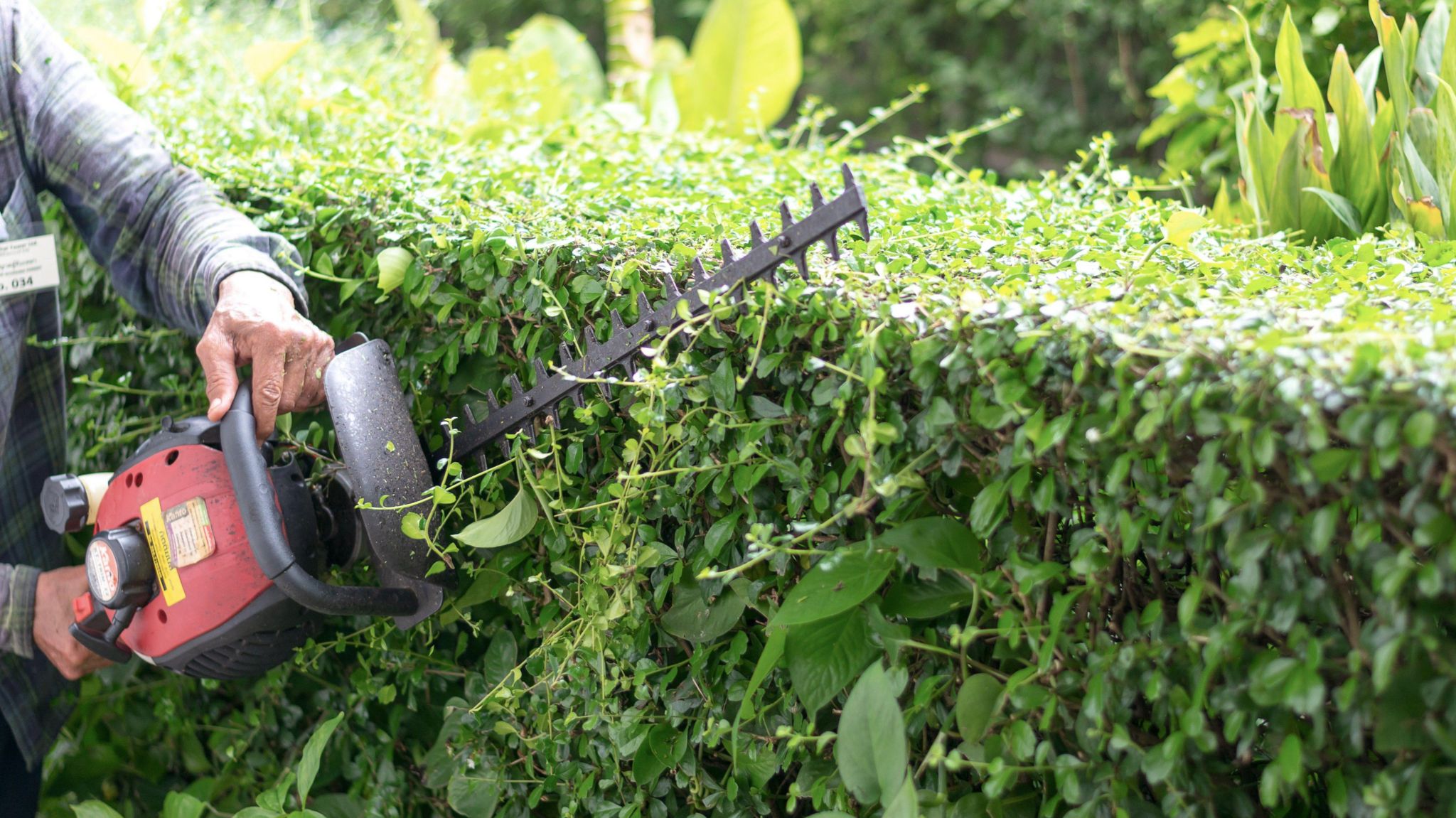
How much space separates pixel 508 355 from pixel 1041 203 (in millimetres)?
986

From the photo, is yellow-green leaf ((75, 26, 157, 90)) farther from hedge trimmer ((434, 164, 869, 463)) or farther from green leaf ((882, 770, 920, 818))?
green leaf ((882, 770, 920, 818))

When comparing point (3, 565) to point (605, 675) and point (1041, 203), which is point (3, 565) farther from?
point (1041, 203)

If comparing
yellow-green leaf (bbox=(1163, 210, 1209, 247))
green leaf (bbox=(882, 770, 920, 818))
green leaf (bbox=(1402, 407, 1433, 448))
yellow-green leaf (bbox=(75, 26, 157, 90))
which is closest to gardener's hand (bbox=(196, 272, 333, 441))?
green leaf (bbox=(882, 770, 920, 818))

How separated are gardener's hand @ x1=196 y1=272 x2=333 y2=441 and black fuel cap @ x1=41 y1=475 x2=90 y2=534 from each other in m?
0.32

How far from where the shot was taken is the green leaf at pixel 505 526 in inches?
56.8

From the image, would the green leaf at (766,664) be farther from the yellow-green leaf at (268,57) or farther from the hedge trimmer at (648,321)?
the yellow-green leaf at (268,57)

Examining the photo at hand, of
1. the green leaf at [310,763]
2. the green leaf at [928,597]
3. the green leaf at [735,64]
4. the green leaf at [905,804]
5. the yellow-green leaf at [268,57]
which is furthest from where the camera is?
the green leaf at [735,64]

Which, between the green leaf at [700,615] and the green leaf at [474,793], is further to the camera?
the green leaf at [474,793]

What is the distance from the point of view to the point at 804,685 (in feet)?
4.21

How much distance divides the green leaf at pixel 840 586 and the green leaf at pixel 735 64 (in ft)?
9.10

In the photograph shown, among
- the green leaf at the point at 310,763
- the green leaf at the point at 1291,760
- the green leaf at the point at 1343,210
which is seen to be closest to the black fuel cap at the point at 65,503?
the green leaf at the point at 310,763

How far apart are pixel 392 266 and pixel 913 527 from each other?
0.91m

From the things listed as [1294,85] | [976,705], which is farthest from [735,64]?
[976,705]

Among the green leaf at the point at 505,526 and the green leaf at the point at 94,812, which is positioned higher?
the green leaf at the point at 505,526
